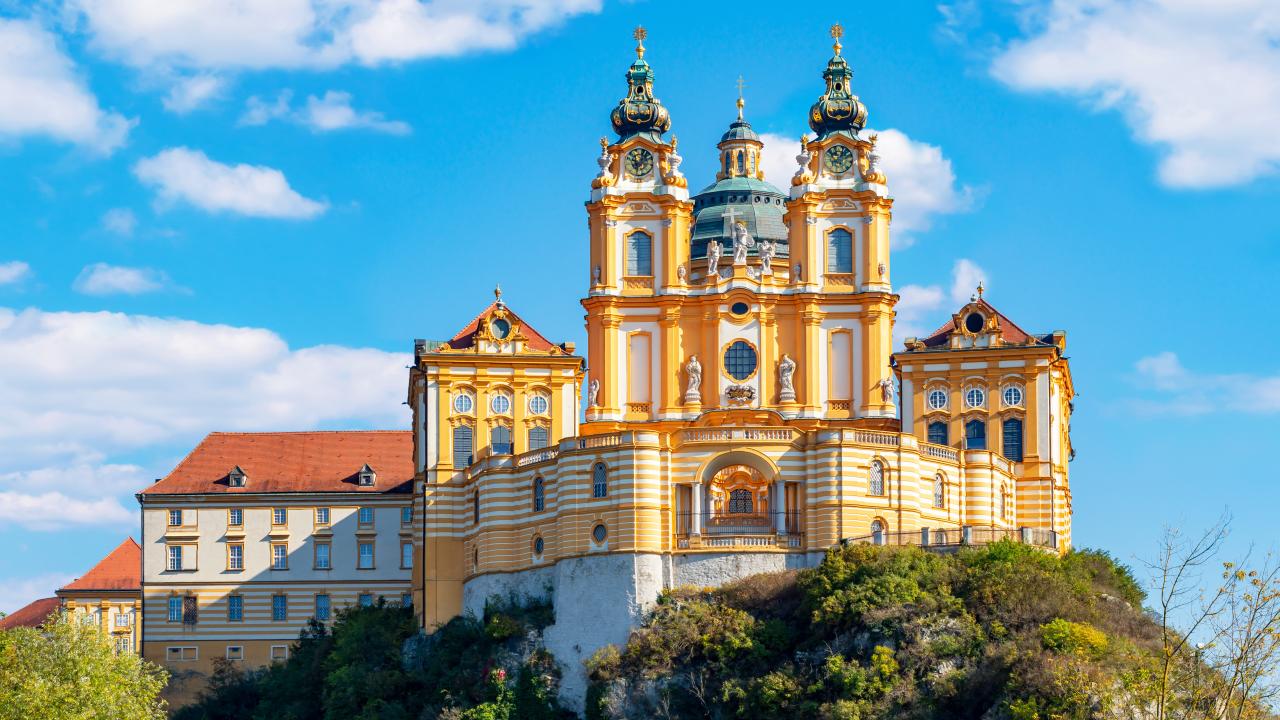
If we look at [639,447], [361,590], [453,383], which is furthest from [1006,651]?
[361,590]

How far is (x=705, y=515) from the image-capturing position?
88.4 meters

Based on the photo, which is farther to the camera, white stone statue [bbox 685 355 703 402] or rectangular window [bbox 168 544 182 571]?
rectangular window [bbox 168 544 182 571]

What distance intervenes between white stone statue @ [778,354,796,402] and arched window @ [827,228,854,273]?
16.5 ft

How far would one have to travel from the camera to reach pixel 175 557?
111625 mm

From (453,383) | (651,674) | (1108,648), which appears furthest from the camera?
(453,383)

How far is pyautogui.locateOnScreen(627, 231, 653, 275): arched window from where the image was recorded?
103 metres

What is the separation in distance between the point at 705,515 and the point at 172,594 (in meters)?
35.2

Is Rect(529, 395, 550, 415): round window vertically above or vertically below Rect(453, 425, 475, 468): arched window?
above

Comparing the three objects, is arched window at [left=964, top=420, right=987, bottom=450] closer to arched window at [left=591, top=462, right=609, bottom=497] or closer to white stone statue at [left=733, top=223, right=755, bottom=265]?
white stone statue at [left=733, top=223, right=755, bottom=265]

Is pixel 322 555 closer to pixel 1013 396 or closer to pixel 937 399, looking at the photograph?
pixel 937 399

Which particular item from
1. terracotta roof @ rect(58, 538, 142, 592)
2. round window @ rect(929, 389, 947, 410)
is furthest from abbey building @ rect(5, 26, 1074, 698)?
terracotta roof @ rect(58, 538, 142, 592)

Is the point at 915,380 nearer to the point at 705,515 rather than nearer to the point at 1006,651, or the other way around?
the point at 705,515

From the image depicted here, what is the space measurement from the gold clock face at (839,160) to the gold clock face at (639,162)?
28.0 feet

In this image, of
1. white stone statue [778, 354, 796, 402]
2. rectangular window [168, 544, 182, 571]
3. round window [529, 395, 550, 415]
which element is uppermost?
white stone statue [778, 354, 796, 402]
